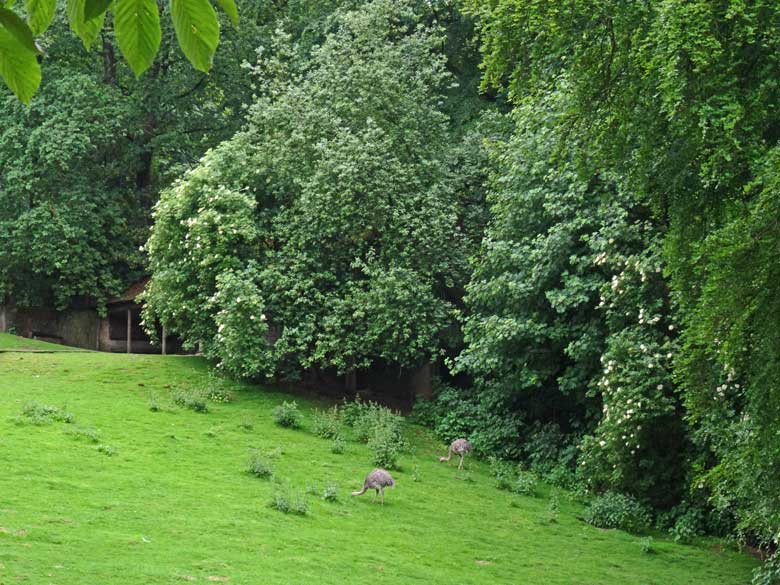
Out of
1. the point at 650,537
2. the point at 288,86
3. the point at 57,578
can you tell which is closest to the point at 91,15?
the point at 57,578

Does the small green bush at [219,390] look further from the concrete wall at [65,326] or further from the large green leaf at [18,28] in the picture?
the large green leaf at [18,28]

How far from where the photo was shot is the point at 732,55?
9062 millimetres

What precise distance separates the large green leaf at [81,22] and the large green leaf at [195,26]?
0.19 m

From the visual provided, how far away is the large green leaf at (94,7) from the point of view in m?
1.90

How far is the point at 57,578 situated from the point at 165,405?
34.3 feet

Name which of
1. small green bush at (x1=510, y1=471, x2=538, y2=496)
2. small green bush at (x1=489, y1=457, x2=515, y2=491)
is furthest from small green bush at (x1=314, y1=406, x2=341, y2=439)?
small green bush at (x1=510, y1=471, x2=538, y2=496)

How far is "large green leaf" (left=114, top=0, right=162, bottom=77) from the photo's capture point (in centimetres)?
191

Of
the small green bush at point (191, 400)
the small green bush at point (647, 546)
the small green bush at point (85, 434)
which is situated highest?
the small green bush at point (191, 400)

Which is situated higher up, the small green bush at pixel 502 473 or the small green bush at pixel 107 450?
the small green bush at pixel 107 450

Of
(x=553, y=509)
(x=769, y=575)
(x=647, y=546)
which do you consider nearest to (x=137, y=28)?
(x=769, y=575)

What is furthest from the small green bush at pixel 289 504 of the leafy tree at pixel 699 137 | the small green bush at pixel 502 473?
the leafy tree at pixel 699 137

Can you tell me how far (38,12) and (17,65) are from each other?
19 centimetres

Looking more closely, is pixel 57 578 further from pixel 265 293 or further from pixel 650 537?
pixel 265 293

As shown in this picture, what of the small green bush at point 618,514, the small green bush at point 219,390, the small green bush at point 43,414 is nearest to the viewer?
the small green bush at point 618,514
